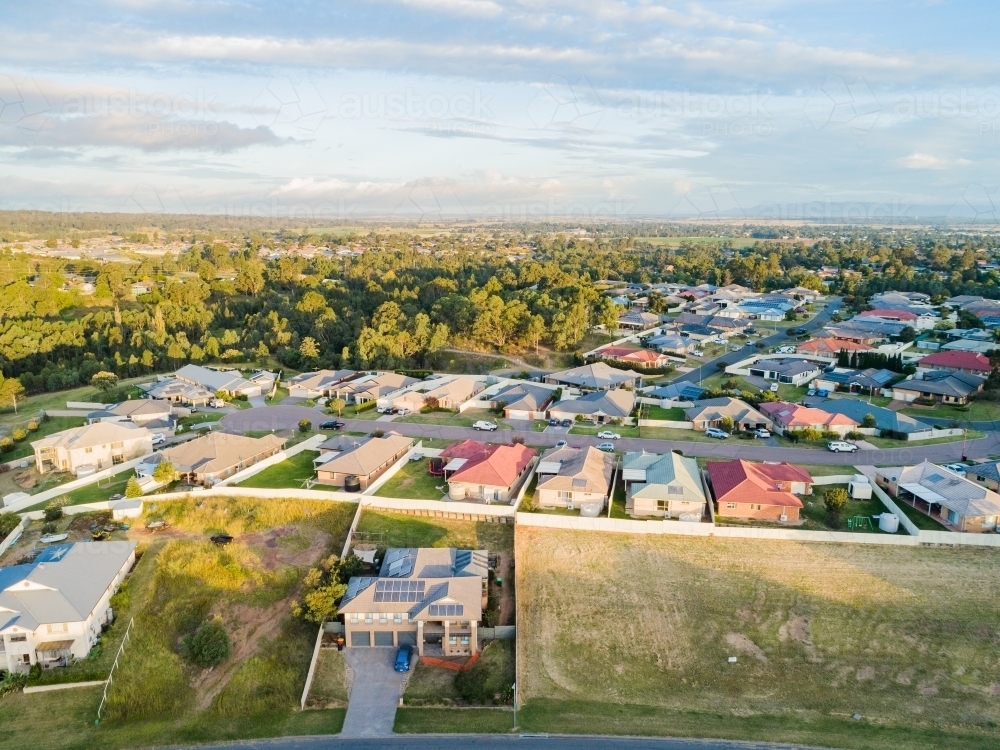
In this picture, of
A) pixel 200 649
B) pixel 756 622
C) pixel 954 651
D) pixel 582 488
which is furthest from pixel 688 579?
pixel 200 649

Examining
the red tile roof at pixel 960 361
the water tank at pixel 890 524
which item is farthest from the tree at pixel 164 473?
the red tile roof at pixel 960 361

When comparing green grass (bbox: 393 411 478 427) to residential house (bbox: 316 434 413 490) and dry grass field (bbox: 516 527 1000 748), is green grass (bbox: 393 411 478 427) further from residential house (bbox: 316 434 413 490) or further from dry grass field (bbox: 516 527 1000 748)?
dry grass field (bbox: 516 527 1000 748)

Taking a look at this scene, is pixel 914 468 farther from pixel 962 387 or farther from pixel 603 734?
pixel 603 734

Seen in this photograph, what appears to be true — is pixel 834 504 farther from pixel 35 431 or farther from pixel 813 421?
pixel 35 431

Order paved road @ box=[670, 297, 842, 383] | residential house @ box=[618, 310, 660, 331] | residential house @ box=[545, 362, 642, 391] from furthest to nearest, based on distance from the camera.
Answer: residential house @ box=[618, 310, 660, 331]
paved road @ box=[670, 297, 842, 383]
residential house @ box=[545, 362, 642, 391]

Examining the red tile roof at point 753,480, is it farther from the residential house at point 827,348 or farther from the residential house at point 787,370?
the residential house at point 827,348

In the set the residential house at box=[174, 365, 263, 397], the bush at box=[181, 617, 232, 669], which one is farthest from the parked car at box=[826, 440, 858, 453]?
the residential house at box=[174, 365, 263, 397]
